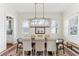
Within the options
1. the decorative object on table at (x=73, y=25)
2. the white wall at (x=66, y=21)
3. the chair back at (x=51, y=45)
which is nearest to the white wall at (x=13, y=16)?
the chair back at (x=51, y=45)

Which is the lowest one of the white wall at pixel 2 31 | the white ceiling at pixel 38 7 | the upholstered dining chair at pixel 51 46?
the upholstered dining chair at pixel 51 46

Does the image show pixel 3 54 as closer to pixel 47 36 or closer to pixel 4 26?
pixel 4 26

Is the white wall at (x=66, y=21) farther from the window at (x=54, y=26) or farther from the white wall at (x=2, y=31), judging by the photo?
the white wall at (x=2, y=31)

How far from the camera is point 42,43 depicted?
2520 millimetres

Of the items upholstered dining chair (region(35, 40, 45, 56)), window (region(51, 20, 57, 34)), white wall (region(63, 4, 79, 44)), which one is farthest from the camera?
upholstered dining chair (region(35, 40, 45, 56))

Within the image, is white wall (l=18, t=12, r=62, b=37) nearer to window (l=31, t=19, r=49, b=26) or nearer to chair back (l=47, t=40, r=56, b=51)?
window (l=31, t=19, r=49, b=26)

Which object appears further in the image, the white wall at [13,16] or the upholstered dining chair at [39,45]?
the upholstered dining chair at [39,45]

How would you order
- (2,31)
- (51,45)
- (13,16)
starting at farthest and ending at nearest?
(51,45)
(13,16)
(2,31)

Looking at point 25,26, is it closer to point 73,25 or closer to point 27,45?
point 27,45

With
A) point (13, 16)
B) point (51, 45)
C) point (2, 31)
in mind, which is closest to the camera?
point (2, 31)

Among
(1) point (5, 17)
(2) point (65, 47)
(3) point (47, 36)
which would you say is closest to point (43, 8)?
(3) point (47, 36)

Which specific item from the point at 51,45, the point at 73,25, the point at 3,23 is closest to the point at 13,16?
the point at 3,23

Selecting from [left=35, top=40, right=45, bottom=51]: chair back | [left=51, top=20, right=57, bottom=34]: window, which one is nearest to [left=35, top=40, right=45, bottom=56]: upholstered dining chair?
[left=35, top=40, right=45, bottom=51]: chair back

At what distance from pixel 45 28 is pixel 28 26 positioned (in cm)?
32
